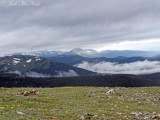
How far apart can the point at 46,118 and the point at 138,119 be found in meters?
10.0

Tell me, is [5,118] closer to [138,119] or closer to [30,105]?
[30,105]

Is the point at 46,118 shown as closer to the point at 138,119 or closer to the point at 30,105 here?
the point at 30,105

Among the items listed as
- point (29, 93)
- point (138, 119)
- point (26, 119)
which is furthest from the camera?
point (29, 93)

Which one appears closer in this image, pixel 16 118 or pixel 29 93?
pixel 16 118

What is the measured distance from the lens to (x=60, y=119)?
16.9 m

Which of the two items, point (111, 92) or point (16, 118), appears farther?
point (111, 92)

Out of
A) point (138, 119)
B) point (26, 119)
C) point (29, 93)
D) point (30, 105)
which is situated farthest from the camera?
point (29, 93)

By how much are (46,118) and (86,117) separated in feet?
14.5

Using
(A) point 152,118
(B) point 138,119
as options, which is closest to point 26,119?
(B) point 138,119

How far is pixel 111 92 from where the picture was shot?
125ft

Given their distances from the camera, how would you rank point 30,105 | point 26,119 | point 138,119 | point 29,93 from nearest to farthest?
point 26,119 < point 138,119 < point 30,105 < point 29,93

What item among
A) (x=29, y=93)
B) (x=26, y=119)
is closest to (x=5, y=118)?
(x=26, y=119)

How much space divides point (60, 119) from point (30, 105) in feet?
30.1

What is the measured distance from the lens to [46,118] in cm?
1703
